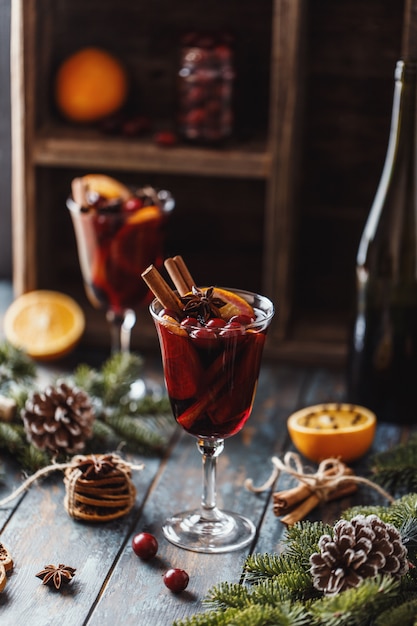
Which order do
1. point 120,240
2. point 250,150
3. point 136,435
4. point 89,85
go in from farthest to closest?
point 89,85 → point 250,150 → point 120,240 → point 136,435

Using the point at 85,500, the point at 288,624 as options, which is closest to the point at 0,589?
the point at 85,500

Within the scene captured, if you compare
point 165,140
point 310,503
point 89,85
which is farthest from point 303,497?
point 89,85

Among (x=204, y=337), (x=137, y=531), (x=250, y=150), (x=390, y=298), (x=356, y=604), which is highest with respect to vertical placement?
(x=250, y=150)

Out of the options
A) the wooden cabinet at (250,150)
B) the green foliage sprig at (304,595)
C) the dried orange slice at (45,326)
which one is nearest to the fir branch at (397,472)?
the green foliage sprig at (304,595)

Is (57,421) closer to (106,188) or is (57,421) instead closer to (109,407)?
(109,407)

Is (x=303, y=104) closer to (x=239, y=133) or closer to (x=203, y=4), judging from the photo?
(x=239, y=133)

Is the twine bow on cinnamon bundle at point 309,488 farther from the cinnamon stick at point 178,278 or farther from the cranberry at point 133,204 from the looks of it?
the cranberry at point 133,204

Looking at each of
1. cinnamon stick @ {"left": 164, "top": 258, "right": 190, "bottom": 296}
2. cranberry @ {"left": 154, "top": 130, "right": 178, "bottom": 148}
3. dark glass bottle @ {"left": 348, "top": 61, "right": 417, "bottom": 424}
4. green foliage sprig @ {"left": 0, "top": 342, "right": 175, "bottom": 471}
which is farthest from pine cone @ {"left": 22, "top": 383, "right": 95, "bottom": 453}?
cranberry @ {"left": 154, "top": 130, "right": 178, "bottom": 148}

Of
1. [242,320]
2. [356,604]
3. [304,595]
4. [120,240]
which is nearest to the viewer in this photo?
[356,604]
